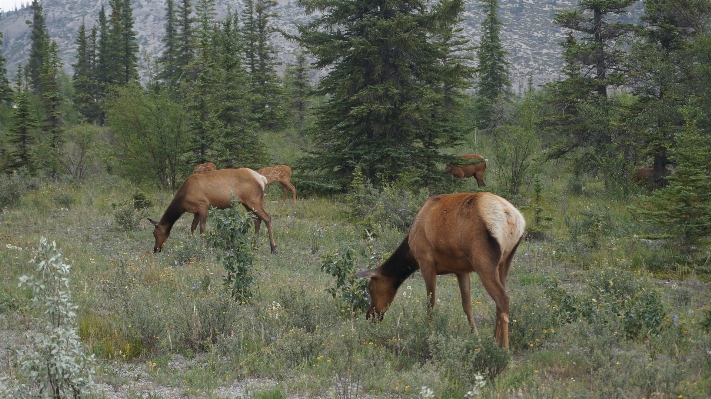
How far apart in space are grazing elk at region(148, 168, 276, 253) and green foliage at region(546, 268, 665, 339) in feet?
21.7

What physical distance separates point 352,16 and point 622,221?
9571 mm

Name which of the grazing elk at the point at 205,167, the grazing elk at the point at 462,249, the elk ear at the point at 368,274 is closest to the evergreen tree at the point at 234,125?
the grazing elk at the point at 205,167

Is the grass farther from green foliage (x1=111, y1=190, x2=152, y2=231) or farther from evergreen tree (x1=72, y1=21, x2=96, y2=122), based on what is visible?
evergreen tree (x1=72, y1=21, x2=96, y2=122)

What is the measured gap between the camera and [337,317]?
6945mm

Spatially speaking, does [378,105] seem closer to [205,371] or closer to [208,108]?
[208,108]

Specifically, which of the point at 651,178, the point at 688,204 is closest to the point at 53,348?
the point at 688,204

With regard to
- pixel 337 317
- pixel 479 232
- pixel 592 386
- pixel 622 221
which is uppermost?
pixel 479 232

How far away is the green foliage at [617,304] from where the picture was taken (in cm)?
607

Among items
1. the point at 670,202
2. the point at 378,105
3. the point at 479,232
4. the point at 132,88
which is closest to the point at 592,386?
the point at 479,232

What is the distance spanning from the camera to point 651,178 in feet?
54.4

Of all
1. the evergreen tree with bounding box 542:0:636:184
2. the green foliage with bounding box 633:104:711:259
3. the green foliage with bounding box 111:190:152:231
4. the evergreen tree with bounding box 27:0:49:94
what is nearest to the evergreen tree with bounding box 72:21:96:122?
the evergreen tree with bounding box 27:0:49:94

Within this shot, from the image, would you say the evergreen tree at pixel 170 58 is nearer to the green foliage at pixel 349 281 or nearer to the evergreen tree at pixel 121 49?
the evergreen tree at pixel 121 49

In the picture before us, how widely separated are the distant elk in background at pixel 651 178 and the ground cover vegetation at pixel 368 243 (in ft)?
0.34

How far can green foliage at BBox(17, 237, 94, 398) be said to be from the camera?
12.8 ft
